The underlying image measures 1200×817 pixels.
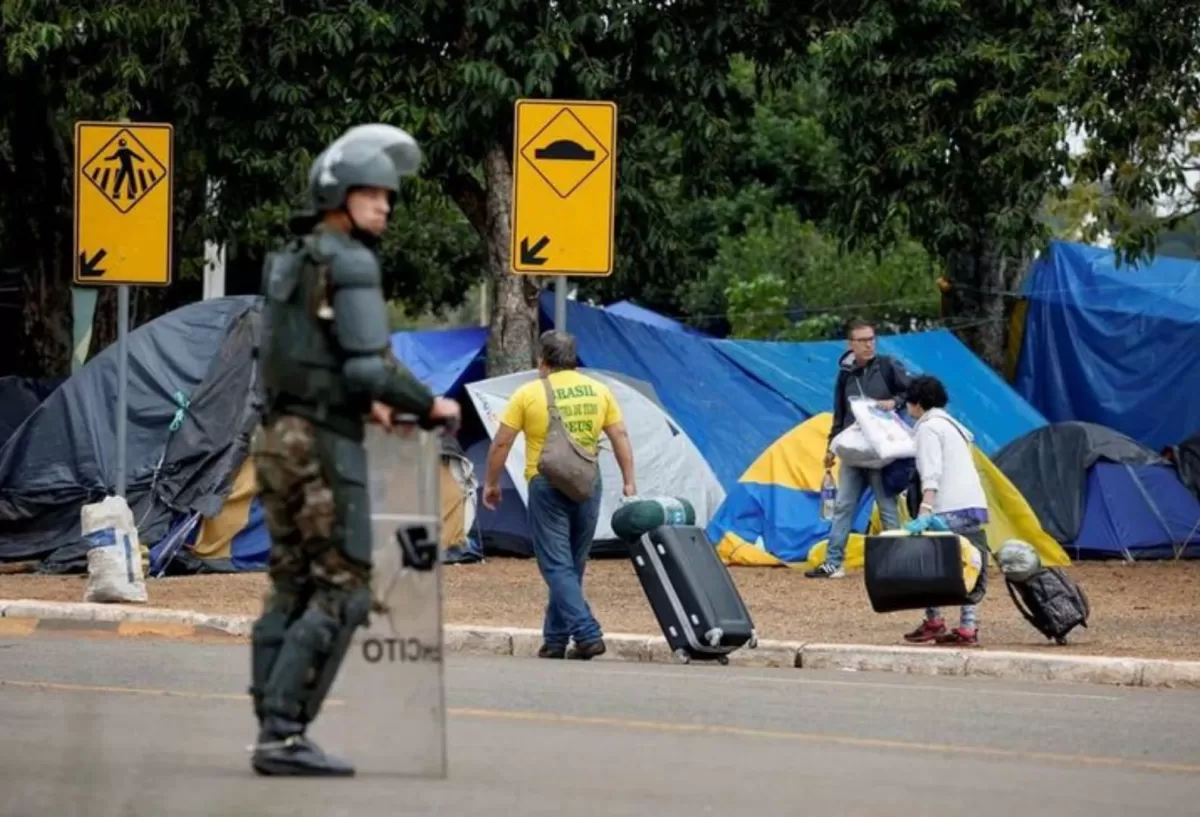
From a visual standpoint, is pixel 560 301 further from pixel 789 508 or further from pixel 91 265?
pixel 789 508

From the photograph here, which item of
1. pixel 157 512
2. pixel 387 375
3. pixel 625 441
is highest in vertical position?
pixel 387 375

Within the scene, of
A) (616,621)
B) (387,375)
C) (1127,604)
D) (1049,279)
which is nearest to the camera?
(387,375)

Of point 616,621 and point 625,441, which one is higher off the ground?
point 625,441

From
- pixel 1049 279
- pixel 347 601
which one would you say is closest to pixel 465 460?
pixel 1049 279

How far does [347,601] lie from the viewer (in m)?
7.26

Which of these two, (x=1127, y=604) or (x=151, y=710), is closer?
(x=151, y=710)

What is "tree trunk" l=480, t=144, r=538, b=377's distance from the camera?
2159 centimetres

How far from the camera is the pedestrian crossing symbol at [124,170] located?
54.1 ft

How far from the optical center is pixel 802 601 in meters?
17.4

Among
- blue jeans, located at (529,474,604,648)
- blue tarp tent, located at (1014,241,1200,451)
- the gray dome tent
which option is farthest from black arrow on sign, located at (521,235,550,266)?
blue tarp tent, located at (1014,241,1200,451)

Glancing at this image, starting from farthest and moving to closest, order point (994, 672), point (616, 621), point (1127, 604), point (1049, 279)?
point (1049, 279) < point (1127, 604) < point (616, 621) < point (994, 672)

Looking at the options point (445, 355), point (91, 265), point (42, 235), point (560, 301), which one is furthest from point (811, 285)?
point (560, 301)

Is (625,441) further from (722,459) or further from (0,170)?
(0,170)

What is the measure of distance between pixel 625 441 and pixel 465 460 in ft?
24.2
